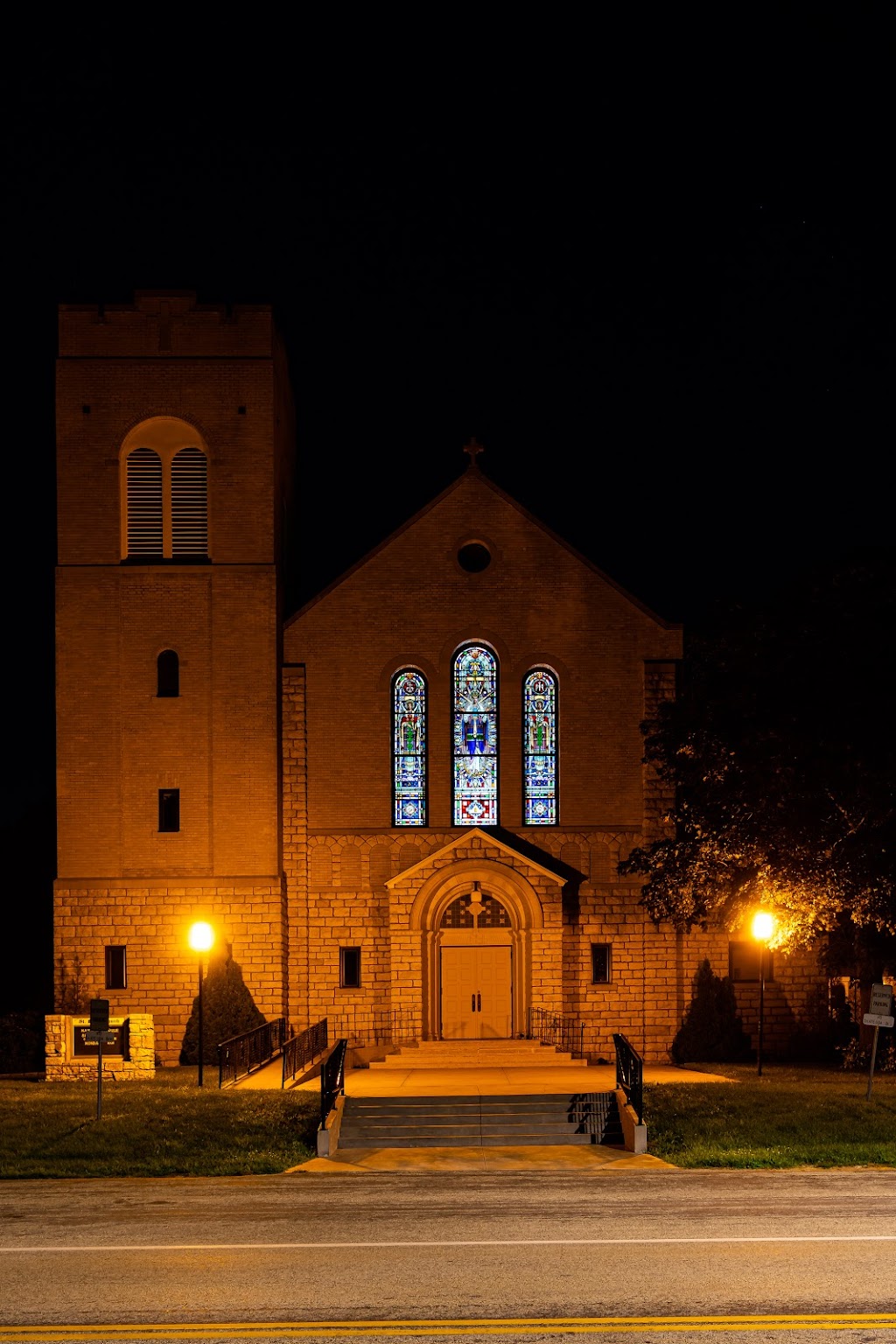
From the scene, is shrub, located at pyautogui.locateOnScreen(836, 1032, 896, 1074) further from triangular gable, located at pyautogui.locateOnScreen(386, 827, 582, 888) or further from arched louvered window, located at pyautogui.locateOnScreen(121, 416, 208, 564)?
arched louvered window, located at pyautogui.locateOnScreen(121, 416, 208, 564)

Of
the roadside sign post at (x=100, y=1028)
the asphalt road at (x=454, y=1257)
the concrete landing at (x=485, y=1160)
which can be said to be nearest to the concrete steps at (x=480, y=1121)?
the concrete landing at (x=485, y=1160)

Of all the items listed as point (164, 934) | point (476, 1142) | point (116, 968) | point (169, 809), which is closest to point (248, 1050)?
point (164, 934)

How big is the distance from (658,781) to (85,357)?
15314mm

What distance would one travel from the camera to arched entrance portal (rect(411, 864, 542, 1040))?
31.9 m

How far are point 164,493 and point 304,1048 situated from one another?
1225 centimetres

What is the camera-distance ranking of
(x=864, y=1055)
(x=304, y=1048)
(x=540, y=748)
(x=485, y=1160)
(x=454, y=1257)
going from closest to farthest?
(x=454, y=1257)
(x=485, y=1160)
(x=304, y=1048)
(x=864, y=1055)
(x=540, y=748)

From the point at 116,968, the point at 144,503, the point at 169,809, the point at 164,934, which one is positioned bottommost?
the point at 116,968

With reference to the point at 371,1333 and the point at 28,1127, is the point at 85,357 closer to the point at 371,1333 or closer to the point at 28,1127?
the point at 28,1127

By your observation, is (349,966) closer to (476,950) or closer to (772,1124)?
(476,950)

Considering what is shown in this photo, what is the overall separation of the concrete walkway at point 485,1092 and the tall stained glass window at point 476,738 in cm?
563

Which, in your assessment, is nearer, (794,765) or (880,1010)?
(880,1010)

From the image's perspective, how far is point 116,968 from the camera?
3141cm

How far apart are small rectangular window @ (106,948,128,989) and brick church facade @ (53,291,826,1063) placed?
0.15ft

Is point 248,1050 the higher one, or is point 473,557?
point 473,557
